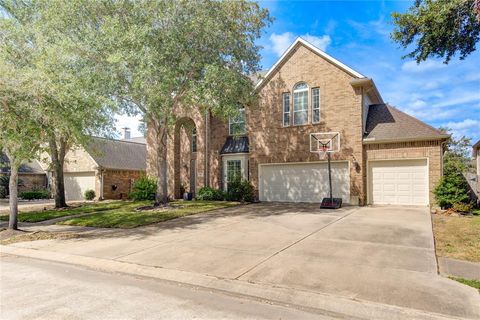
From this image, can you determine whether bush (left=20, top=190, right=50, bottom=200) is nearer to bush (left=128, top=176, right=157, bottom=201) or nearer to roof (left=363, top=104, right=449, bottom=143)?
bush (left=128, top=176, right=157, bottom=201)

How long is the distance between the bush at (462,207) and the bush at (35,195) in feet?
103

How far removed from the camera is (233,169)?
21766 mm

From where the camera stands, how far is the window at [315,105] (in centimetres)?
1862

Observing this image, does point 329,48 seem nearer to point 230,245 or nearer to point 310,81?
point 310,81

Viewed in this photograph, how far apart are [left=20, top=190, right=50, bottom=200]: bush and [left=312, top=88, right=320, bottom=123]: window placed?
83.0 ft

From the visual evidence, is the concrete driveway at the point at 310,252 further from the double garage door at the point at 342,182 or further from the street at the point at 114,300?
the double garage door at the point at 342,182

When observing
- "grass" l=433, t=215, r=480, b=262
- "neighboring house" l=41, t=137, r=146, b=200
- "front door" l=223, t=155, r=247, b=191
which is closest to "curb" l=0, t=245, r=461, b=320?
"grass" l=433, t=215, r=480, b=262

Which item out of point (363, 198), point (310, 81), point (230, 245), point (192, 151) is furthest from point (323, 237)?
point (192, 151)

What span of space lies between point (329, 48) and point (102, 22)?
1164 centimetres

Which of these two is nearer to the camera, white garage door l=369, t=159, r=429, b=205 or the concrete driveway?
the concrete driveway

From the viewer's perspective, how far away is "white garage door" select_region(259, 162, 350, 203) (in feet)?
59.2

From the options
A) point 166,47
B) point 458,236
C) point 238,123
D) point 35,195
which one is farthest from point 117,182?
point 458,236

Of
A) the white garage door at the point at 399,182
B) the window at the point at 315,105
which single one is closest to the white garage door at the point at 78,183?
the window at the point at 315,105

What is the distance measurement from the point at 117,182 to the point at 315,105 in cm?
1799
